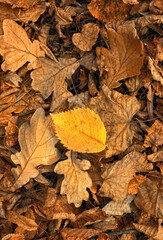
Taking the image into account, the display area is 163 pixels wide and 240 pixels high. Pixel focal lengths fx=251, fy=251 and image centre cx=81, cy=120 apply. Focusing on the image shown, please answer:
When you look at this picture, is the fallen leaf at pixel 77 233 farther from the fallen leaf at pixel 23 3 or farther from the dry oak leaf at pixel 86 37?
the fallen leaf at pixel 23 3

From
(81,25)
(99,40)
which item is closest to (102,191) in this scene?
(99,40)

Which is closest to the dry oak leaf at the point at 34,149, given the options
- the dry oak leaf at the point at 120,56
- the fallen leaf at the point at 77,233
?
the fallen leaf at the point at 77,233

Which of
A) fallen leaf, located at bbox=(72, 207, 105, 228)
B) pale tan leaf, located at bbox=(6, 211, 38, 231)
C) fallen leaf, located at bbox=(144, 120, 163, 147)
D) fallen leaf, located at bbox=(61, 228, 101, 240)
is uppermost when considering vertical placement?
fallen leaf, located at bbox=(144, 120, 163, 147)

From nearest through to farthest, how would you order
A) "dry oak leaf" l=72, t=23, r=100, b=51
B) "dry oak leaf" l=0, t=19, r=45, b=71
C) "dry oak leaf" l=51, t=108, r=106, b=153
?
"dry oak leaf" l=51, t=108, r=106, b=153 < "dry oak leaf" l=0, t=19, r=45, b=71 < "dry oak leaf" l=72, t=23, r=100, b=51

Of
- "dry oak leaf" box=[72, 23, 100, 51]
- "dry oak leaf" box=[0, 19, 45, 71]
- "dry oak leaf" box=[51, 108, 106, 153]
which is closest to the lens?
"dry oak leaf" box=[51, 108, 106, 153]

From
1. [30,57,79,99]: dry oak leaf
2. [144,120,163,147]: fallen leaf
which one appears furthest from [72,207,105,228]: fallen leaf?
[30,57,79,99]: dry oak leaf

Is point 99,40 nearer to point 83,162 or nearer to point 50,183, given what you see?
point 83,162

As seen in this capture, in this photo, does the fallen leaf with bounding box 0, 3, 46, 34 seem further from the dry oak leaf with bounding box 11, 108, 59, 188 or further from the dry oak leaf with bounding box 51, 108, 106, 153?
the dry oak leaf with bounding box 51, 108, 106, 153

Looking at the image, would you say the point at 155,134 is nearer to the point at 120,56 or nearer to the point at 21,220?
the point at 120,56
